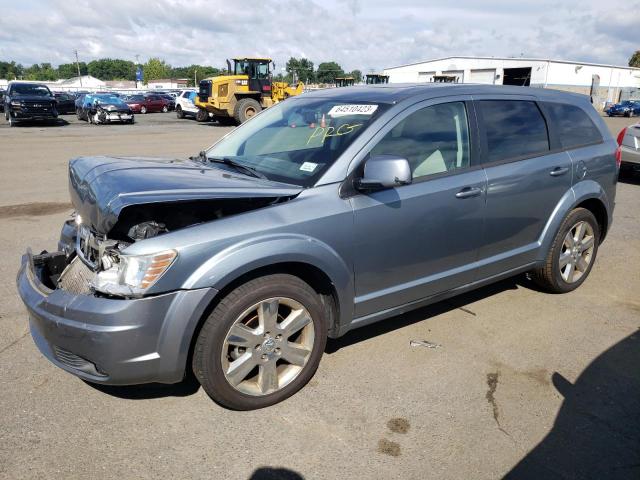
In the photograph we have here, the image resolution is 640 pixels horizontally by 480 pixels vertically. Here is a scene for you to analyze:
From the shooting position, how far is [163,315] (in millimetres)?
2521

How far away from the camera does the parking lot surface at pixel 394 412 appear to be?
253cm

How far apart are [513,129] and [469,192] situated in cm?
84

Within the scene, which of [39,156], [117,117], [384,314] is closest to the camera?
[384,314]

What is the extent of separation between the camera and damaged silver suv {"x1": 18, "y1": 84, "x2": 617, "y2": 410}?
256cm

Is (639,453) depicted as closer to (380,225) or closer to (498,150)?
(380,225)

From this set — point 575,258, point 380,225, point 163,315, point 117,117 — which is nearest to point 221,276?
point 163,315

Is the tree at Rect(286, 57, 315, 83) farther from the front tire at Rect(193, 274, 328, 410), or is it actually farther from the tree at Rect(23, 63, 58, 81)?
the front tire at Rect(193, 274, 328, 410)

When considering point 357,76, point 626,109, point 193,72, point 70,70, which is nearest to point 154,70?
point 193,72

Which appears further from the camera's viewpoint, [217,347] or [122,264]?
[217,347]

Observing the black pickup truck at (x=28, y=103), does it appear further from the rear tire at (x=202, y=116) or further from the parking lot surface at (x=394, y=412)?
the parking lot surface at (x=394, y=412)

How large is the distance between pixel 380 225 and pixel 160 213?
1.31 metres

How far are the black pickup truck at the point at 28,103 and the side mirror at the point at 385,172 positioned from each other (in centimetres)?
2463

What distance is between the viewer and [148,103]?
39.7m

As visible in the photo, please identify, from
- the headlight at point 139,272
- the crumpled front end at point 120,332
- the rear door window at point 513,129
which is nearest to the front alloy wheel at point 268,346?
the crumpled front end at point 120,332
